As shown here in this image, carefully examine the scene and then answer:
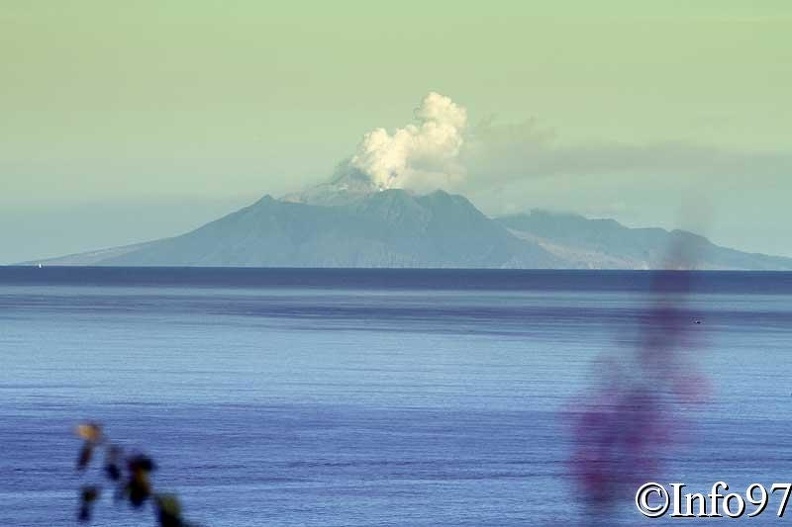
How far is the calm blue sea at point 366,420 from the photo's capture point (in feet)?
128

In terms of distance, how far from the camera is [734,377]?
275 ft

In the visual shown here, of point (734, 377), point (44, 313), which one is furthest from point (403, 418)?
point (44, 313)

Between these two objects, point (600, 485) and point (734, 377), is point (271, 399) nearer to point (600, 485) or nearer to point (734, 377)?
point (734, 377)

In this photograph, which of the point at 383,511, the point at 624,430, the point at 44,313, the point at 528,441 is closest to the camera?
the point at 624,430

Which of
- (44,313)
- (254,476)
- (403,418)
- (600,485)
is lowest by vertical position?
(600,485)

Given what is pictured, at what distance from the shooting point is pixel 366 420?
2329 inches

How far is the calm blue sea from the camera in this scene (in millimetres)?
38938

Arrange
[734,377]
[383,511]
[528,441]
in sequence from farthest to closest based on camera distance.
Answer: [734,377] < [528,441] < [383,511]

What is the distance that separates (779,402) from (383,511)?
34492mm

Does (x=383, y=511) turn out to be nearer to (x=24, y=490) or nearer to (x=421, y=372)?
(x=24, y=490)

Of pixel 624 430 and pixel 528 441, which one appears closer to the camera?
pixel 624 430

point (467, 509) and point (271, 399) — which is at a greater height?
point (271, 399)

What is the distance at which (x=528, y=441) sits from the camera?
179ft

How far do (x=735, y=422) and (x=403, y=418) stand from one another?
13139mm
